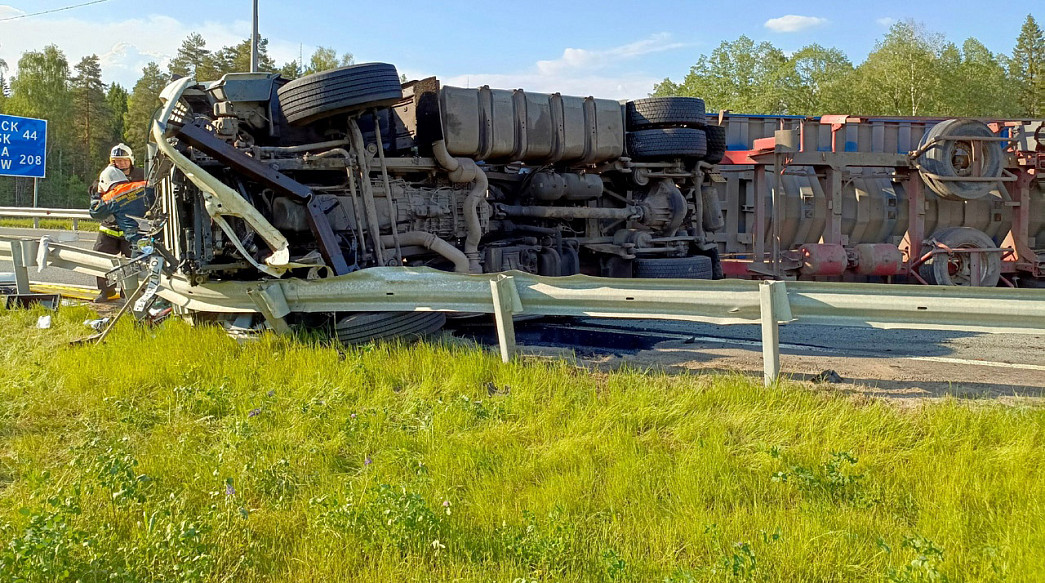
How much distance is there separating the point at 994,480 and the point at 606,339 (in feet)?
12.3

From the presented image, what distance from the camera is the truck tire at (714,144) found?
9.12 meters

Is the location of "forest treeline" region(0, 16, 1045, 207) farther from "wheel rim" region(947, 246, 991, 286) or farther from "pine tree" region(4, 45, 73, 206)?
"wheel rim" region(947, 246, 991, 286)

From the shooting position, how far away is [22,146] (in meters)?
14.6

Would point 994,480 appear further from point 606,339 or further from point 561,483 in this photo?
point 606,339

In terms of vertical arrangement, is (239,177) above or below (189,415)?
above

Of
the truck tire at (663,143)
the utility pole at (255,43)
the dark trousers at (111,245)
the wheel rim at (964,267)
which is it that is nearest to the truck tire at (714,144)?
the truck tire at (663,143)

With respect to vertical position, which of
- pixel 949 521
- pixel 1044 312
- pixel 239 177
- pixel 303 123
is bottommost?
pixel 949 521

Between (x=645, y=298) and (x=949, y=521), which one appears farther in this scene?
(x=645, y=298)

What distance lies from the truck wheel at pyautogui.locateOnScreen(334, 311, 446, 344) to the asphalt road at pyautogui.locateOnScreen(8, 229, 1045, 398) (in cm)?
91

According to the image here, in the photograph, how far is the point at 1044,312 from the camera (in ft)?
12.3

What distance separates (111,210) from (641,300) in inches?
228

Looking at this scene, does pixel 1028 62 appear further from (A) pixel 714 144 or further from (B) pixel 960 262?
(A) pixel 714 144

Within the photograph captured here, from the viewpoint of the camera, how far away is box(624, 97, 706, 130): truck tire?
334 inches

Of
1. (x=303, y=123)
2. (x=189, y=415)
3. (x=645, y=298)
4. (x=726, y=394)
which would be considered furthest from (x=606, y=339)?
(x=189, y=415)
